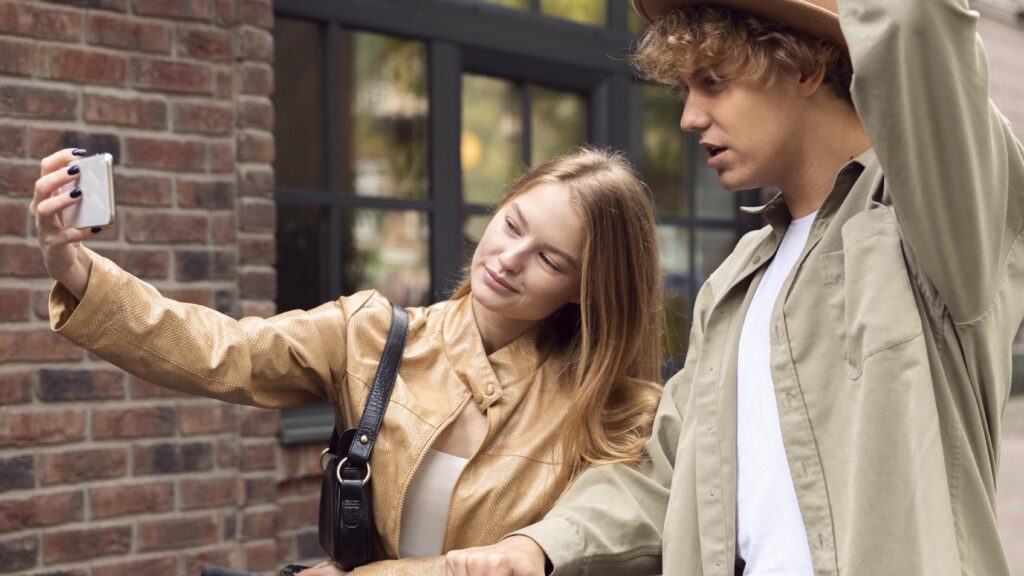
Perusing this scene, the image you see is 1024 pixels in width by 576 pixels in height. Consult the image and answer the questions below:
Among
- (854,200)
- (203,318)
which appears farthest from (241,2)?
(854,200)

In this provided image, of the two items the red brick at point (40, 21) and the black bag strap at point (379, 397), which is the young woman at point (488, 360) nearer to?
the black bag strap at point (379, 397)

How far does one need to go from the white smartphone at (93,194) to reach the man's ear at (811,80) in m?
1.07

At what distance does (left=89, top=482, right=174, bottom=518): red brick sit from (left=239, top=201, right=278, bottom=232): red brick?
0.84 meters

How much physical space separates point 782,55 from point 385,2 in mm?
2608

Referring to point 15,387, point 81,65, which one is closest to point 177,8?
point 81,65

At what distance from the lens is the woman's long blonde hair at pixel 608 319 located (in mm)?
2080

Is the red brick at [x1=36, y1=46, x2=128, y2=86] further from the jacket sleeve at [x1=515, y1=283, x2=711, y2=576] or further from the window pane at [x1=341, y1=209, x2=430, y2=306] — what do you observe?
the jacket sleeve at [x1=515, y1=283, x2=711, y2=576]

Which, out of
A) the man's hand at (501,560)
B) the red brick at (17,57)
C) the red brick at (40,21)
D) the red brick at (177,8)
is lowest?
the man's hand at (501,560)

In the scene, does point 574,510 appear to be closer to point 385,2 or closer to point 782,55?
point 782,55

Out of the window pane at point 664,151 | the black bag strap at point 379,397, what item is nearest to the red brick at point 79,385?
the black bag strap at point 379,397

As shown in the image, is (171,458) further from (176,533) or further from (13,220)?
(13,220)

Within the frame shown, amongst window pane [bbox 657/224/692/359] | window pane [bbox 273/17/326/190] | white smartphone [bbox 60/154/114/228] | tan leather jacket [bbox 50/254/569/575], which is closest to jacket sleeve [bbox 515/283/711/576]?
tan leather jacket [bbox 50/254/569/575]

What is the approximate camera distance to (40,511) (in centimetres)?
308

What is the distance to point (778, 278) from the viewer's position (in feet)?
5.95
